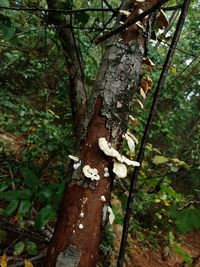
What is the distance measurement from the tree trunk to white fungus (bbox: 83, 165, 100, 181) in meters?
0.01

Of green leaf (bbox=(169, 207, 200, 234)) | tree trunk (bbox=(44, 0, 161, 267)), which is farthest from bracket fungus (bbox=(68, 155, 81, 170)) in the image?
green leaf (bbox=(169, 207, 200, 234))

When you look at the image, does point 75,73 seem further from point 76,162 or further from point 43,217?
point 76,162

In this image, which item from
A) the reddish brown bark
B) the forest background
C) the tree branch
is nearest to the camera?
the reddish brown bark

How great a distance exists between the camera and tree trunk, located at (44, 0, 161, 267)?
3.32 feet

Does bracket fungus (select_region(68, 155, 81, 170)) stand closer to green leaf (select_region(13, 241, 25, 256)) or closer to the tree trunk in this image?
the tree trunk

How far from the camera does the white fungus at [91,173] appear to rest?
41.4 inches

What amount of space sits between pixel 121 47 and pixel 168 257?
429 cm

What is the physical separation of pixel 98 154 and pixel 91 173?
7 cm

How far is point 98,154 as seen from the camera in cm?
109

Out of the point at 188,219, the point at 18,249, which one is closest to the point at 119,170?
the point at 188,219

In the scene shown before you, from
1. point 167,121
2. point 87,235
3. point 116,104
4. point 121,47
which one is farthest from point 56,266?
point 167,121

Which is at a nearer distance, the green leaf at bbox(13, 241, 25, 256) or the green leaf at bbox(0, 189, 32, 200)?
the green leaf at bbox(0, 189, 32, 200)

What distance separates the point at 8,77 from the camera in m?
5.45

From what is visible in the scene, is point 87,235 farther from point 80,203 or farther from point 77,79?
point 77,79
